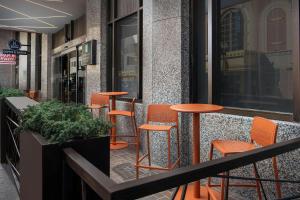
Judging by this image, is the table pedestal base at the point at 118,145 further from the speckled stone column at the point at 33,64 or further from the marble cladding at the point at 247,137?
the speckled stone column at the point at 33,64

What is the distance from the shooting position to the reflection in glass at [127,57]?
4.98 m

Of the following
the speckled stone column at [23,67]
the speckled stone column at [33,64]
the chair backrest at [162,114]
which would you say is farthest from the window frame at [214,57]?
the speckled stone column at [23,67]

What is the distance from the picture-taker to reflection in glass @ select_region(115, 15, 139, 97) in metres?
4.98

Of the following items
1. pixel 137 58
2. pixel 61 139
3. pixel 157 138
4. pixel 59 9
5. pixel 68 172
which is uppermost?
pixel 59 9

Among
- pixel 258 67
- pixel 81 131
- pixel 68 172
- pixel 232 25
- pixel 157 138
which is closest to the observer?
pixel 68 172

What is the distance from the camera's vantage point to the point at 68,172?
1.08 meters

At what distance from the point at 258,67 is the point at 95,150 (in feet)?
7.03

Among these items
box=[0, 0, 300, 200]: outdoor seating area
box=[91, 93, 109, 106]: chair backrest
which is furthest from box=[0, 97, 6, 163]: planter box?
box=[91, 93, 109, 106]: chair backrest

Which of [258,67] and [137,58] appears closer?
[258,67]

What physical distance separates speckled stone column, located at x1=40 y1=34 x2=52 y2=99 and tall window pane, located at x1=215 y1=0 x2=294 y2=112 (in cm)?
911

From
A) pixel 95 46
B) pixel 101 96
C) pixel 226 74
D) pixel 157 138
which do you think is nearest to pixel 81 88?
pixel 95 46

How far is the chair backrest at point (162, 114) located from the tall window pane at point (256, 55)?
0.60m

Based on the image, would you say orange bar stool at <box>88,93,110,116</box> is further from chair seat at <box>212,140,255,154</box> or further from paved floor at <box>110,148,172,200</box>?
chair seat at <box>212,140,255,154</box>

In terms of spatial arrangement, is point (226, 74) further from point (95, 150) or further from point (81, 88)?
point (81, 88)
